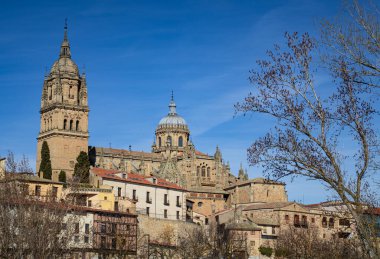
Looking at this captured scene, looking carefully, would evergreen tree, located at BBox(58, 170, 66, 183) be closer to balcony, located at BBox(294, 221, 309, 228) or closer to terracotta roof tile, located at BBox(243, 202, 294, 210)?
terracotta roof tile, located at BBox(243, 202, 294, 210)

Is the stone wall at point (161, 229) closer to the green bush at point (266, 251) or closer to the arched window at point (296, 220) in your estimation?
the green bush at point (266, 251)

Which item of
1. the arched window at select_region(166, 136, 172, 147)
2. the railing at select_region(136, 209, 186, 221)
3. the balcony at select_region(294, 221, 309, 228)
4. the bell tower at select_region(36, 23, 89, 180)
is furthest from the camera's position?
the arched window at select_region(166, 136, 172, 147)

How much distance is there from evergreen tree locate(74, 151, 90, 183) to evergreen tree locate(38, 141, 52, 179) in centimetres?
358

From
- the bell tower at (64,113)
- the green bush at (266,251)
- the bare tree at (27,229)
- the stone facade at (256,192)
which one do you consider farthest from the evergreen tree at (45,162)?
the bare tree at (27,229)

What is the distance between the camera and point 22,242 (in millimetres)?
38562

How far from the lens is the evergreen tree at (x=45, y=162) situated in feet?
297

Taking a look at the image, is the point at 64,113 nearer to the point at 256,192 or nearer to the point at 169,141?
the point at 169,141

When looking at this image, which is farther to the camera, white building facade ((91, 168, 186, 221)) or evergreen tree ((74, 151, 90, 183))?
evergreen tree ((74, 151, 90, 183))

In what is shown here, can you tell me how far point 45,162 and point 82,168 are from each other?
774 centimetres

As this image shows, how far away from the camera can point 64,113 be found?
103m

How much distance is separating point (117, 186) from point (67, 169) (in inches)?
861

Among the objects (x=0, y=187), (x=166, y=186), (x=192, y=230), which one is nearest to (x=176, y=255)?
(x=192, y=230)

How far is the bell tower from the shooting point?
10044 centimetres

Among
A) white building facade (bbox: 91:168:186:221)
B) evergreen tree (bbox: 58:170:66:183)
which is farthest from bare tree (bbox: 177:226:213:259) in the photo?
evergreen tree (bbox: 58:170:66:183)
